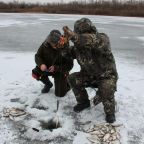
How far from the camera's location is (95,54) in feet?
13.9

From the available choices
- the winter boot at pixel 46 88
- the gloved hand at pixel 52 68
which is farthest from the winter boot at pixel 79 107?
the winter boot at pixel 46 88

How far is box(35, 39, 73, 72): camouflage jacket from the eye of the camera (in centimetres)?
490

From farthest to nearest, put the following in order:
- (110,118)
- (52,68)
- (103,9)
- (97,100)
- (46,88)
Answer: (103,9) < (46,88) < (52,68) < (97,100) < (110,118)

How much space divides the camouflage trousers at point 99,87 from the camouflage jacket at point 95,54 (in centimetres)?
8

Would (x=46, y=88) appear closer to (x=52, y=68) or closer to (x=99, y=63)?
(x=52, y=68)

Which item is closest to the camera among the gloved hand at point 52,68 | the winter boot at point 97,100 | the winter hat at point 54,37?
the winter boot at point 97,100

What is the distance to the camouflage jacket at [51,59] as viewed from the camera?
490 centimetres

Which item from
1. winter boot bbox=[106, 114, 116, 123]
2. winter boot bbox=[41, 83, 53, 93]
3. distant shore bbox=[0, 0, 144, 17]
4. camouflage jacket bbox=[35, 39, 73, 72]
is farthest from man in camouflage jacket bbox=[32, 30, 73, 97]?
distant shore bbox=[0, 0, 144, 17]

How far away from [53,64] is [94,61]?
0.90 meters

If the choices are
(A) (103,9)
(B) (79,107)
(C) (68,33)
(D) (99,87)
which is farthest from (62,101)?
(A) (103,9)

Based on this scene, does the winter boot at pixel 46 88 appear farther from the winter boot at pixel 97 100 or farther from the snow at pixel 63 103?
the winter boot at pixel 97 100

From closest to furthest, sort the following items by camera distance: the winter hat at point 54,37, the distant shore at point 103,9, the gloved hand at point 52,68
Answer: the winter hat at point 54,37, the gloved hand at point 52,68, the distant shore at point 103,9

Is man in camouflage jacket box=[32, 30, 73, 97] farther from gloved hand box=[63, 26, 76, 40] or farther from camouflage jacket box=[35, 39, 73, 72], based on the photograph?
gloved hand box=[63, 26, 76, 40]

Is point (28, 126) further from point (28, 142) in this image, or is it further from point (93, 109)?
point (93, 109)
